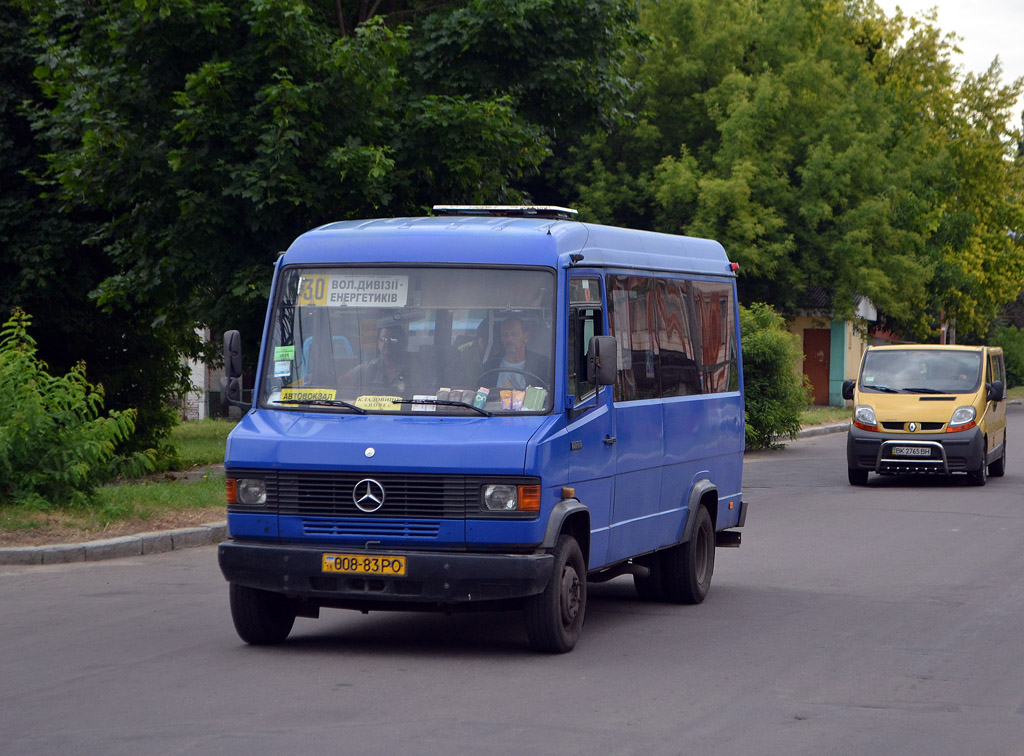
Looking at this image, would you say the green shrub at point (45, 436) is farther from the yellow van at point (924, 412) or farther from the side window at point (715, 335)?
the yellow van at point (924, 412)

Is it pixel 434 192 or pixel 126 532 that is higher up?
pixel 434 192

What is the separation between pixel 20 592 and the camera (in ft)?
35.4

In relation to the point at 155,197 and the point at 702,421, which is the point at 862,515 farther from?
the point at 155,197

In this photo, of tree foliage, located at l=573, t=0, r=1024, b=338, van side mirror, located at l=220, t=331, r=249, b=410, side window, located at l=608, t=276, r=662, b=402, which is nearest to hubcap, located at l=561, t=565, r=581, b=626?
side window, located at l=608, t=276, r=662, b=402

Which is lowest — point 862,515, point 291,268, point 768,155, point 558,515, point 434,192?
point 862,515

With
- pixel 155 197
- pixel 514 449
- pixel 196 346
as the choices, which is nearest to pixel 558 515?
pixel 514 449

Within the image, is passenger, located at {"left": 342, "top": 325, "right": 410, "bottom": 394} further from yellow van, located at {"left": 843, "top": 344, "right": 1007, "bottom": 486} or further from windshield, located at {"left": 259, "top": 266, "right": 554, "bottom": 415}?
yellow van, located at {"left": 843, "top": 344, "right": 1007, "bottom": 486}

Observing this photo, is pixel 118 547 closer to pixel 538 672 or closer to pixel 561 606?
pixel 561 606

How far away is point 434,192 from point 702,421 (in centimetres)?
868

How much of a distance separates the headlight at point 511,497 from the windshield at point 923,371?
14578 mm

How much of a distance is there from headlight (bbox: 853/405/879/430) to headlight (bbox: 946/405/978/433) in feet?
3.33

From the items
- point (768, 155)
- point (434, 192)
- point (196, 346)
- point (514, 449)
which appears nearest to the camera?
point (514, 449)

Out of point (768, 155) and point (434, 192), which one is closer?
point (434, 192)

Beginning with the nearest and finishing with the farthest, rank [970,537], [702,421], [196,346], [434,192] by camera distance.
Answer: [702,421] → [970,537] → [434,192] → [196,346]
